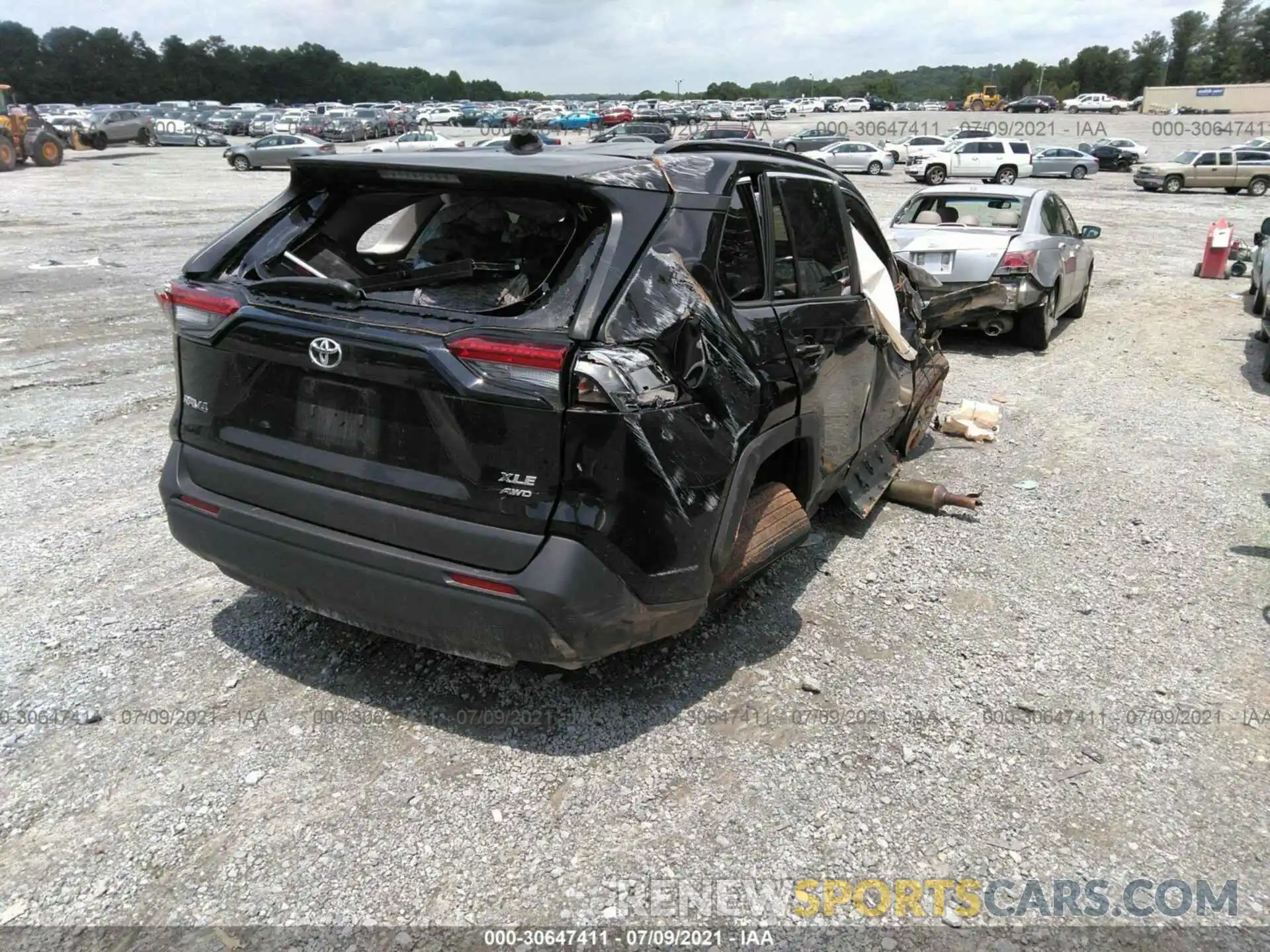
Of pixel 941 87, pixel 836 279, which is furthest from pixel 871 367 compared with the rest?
pixel 941 87

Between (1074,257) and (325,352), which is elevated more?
(325,352)

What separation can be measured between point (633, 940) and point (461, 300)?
205cm

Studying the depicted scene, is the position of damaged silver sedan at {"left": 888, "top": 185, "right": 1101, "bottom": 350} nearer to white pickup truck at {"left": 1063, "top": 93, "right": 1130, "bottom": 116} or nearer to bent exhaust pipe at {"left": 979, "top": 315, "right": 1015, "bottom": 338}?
bent exhaust pipe at {"left": 979, "top": 315, "right": 1015, "bottom": 338}

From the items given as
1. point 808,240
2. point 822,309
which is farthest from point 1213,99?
point 822,309

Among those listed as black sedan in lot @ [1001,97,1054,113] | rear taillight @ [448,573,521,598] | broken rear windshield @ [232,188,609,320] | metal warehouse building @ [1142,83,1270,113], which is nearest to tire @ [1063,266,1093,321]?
broken rear windshield @ [232,188,609,320]

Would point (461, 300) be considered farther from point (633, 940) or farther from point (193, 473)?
point (633, 940)

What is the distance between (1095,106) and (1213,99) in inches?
391

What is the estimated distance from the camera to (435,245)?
3.57m

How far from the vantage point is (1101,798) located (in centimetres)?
286

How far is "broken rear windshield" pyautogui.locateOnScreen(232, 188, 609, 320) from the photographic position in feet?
9.52

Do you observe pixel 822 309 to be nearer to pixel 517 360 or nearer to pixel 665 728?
pixel 517 360

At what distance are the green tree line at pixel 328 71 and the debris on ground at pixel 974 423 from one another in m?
105

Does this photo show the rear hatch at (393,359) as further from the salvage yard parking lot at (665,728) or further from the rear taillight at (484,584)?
the salvage yard parking lot at (665,728)

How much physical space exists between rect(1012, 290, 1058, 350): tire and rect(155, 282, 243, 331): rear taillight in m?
7.98
